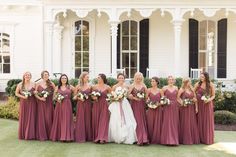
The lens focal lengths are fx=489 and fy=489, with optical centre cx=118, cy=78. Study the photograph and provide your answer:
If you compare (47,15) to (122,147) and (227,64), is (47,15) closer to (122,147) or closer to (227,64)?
(227,64)

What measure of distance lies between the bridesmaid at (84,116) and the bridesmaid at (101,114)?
0.13 metres

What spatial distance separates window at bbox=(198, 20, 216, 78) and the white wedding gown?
10.5 m

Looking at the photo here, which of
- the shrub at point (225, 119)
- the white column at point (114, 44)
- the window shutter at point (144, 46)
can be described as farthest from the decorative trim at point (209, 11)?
the shrub at point (225, 119)

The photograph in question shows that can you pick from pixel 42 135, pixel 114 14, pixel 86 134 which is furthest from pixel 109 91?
pixel 114 14

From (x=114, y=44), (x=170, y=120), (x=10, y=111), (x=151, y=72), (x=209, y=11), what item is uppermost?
(x=209, y=11)

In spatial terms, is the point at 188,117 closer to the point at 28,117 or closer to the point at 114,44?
the point at 28,117

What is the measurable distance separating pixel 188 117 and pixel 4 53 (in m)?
13.0

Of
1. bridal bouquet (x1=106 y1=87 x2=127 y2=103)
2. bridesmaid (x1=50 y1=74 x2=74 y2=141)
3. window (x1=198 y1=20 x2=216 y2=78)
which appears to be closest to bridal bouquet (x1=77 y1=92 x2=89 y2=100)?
bridesmaid (x1=50 y1=74 x2=74 y2=141)

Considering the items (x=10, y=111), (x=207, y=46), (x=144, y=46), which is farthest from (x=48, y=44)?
(x=207, y=46)

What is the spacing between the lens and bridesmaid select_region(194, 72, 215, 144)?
1199 centimetres

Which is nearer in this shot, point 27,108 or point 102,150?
point 102,150

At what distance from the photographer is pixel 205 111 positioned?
39.6 feet

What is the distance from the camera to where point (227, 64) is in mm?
21672

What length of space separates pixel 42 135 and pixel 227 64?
11.8 metres
